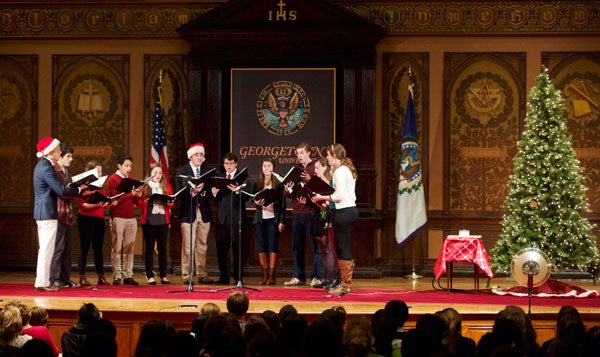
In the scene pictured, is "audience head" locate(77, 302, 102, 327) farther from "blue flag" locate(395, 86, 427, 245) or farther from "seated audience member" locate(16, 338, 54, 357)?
"blue flag" locate(395, 86, 427, 245)

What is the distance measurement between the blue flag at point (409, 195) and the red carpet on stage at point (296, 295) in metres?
2.16

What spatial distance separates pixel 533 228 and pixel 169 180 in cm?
557

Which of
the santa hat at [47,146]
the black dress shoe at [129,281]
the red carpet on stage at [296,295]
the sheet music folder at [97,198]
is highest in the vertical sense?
the santa hat at [47,146]

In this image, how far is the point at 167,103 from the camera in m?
14.2

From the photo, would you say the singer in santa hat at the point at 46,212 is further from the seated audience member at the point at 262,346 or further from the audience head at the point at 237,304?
the seated audience member at the point at 262,346

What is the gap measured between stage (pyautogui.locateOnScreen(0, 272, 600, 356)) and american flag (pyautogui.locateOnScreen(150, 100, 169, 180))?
1.83 metres

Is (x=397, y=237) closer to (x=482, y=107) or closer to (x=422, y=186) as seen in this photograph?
(x=422, y=186)

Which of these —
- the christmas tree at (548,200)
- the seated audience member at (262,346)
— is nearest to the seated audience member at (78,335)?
the seated audience member at (262,346)

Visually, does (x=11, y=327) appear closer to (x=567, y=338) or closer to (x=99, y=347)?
(x=99, y=347)

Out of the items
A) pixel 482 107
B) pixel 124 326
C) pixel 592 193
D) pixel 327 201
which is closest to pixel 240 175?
pixel 327 201

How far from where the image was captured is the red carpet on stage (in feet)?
32.5

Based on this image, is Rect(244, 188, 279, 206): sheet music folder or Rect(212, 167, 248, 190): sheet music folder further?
Rect(244, 188, 279, 206): sheet music folder

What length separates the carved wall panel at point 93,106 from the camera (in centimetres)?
1432

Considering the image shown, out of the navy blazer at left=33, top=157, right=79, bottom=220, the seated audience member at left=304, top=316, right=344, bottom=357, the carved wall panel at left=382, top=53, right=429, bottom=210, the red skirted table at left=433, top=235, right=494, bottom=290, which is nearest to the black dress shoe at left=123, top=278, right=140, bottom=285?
the navy blazer at left=33, top=157, right=79, bottom=220
